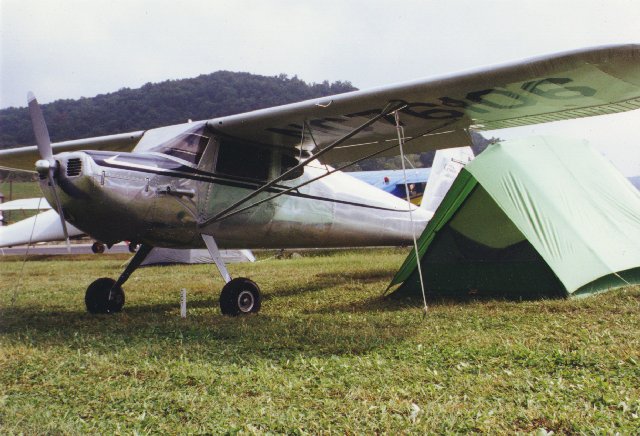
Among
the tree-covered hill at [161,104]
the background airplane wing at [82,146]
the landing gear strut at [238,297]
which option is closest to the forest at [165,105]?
the tree-covered hill at [161,104]

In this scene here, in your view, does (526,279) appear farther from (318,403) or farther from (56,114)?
(56,114)

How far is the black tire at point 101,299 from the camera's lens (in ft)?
23.5

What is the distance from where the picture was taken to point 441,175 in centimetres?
1212

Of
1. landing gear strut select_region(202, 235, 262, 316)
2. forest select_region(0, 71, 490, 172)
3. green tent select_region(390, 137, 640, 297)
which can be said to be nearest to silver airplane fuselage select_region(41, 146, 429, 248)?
landing gear strut select_region(202, 235, 262, 316)

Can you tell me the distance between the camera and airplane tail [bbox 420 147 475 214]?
11.9 metres

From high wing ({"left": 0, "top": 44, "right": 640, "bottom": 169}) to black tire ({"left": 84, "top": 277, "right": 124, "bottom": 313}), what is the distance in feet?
8.50

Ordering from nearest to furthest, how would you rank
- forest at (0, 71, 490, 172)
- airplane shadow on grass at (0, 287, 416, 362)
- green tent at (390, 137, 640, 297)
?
airplane shadow on grass at (0, 287, 416, 362)
green tent at (390, 137, 640, 297)
forest at (0, 71, 490, 172)

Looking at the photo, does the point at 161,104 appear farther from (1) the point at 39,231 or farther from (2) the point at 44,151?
(2) the point at 44,151

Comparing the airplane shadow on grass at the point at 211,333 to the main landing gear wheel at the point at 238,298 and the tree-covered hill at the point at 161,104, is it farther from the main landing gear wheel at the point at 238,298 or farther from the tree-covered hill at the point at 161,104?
the tree-covered hill at the point at 161,104

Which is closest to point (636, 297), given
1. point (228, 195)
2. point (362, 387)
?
point (362, 387)

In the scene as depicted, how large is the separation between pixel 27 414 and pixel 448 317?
4.00 meters

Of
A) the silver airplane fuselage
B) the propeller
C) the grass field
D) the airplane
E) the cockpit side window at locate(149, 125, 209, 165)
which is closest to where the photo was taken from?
the grass field

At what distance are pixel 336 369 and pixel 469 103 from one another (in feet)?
13.0

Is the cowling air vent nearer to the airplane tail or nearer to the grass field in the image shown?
the grass field
